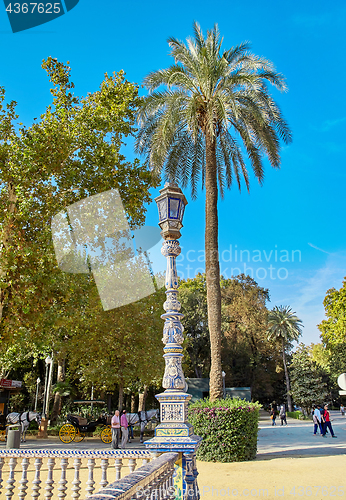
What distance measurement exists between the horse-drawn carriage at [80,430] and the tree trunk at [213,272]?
7.88 m

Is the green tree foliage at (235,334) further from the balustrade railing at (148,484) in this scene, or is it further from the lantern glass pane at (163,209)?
the balustrade railing at (148,484)

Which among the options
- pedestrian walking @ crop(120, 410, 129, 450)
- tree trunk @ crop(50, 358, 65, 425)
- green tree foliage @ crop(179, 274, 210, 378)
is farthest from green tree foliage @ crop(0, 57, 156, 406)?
green tree foliage @ crop(179, 274, 210, 378)

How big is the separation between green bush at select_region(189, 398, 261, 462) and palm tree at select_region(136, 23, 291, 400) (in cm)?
111

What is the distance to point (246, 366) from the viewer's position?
42.7 meters

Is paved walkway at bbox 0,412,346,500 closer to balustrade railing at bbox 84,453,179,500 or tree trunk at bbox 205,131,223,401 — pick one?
tree trunk at bbox 205,131,223,401

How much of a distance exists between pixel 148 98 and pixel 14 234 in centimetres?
760

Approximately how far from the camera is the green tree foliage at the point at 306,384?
40.2 m

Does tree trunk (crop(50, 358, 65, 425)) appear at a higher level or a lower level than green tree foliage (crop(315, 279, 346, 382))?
lower

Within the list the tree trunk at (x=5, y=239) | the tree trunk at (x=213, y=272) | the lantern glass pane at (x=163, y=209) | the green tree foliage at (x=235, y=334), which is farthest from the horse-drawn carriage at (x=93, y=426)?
the green tree foliage at (x=235, y=334)

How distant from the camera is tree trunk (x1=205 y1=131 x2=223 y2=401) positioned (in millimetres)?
14336

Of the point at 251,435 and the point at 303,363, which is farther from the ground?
the point at 303,363

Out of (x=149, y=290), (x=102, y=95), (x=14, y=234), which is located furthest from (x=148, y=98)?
(x=149, y=290)

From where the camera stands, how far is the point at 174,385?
A: 5656mm

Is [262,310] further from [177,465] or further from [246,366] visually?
[177,465]
